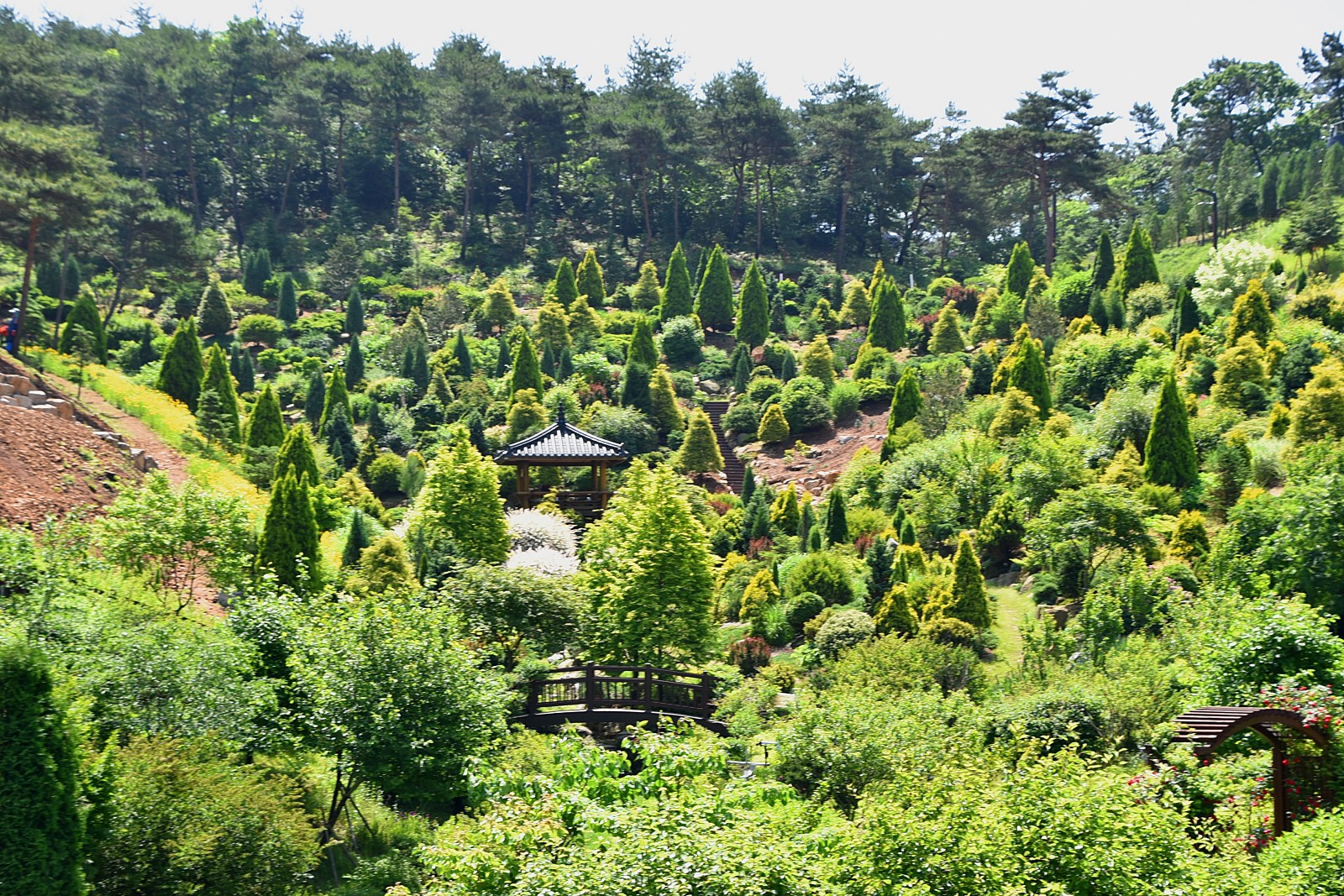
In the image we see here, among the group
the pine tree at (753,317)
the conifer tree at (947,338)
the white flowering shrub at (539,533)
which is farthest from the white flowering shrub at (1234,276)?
the white flowering shrub at (539,533)

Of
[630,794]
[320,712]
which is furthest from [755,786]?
[320,712]

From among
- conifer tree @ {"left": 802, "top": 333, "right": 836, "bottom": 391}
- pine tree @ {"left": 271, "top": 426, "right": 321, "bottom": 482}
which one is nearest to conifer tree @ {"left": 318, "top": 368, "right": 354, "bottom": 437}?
pine tree @ {"left": 271, "top": 426, "right": 321, "bottom": 482}

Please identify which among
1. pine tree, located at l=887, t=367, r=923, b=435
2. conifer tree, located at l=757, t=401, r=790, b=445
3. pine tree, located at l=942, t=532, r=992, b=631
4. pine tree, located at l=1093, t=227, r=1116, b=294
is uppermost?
pine tree, located at l=1093, t=227, r=1116, b=294

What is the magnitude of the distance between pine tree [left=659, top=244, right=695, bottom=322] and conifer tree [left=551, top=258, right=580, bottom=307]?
421 cm

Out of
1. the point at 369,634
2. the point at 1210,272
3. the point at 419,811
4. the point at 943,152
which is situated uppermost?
the point at 943,152

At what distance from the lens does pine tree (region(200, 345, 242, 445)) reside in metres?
42.4

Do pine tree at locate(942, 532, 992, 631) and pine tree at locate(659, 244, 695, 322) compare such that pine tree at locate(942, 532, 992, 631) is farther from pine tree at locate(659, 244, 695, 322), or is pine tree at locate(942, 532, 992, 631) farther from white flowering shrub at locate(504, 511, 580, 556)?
pine tree at locate(659, 244, 695, 322)

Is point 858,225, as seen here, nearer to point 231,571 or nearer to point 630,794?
point 231,571

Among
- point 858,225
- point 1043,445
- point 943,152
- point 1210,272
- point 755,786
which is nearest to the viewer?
point 755,786

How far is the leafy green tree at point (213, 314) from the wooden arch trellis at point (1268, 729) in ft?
167

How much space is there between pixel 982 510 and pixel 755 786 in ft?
68.1

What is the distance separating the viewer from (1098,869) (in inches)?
538

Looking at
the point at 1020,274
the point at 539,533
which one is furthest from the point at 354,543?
the point at 1020,274

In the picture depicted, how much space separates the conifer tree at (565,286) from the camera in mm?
63312
